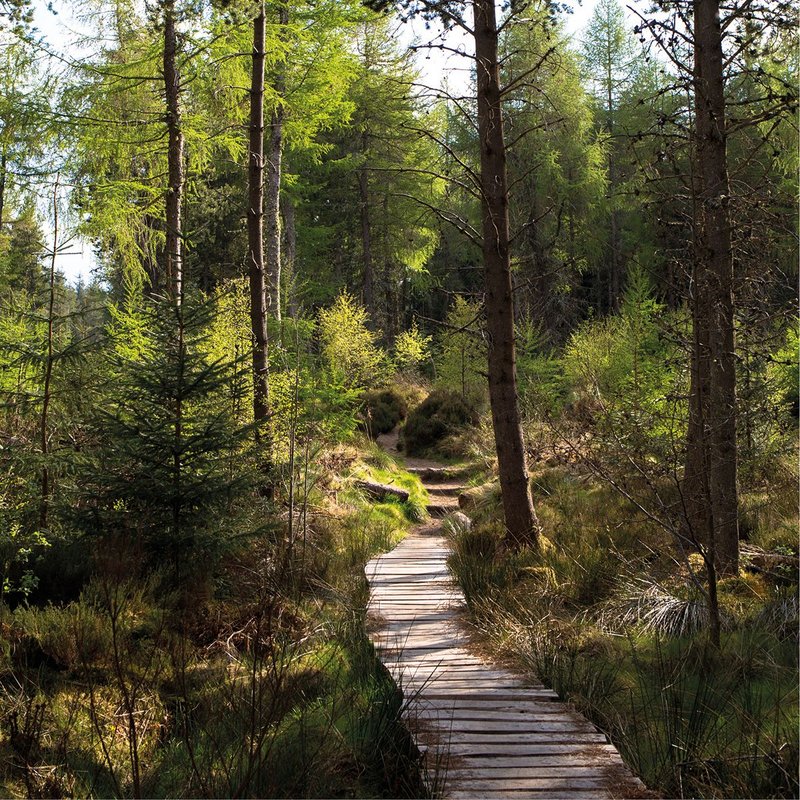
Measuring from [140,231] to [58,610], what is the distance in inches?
322

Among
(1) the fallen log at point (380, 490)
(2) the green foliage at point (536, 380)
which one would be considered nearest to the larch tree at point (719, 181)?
(1) the fallen log at point (380, 490)

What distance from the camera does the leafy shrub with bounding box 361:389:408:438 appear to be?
2186 centimetres

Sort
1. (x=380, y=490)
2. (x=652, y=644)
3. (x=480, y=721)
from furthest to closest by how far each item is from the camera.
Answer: (x=380, y=490) → (x=652, y=644) → (x=480, y=721)

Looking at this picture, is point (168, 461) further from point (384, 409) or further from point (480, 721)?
point (384, 409)

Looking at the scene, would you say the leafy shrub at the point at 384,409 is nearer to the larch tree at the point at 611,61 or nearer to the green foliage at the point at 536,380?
the green foliage at the point at 536,380

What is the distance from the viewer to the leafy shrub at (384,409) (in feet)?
71.7

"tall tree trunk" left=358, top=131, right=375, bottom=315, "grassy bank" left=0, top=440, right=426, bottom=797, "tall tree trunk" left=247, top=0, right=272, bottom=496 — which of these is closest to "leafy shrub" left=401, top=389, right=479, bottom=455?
"tall tree trunk" left=358, top=131, right=375, bottom=315

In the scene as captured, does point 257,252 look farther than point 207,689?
Yes

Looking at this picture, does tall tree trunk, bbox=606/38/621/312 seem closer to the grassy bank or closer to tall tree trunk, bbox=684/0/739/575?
tall tree trunk, bbox=684/0/739/575

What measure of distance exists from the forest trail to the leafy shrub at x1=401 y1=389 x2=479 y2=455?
13221 millimetres

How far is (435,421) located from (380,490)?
26.9 feet

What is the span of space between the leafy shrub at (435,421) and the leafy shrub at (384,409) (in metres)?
0.89

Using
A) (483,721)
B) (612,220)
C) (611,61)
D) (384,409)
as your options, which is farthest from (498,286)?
(611,61)

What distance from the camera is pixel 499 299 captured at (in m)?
7.92
